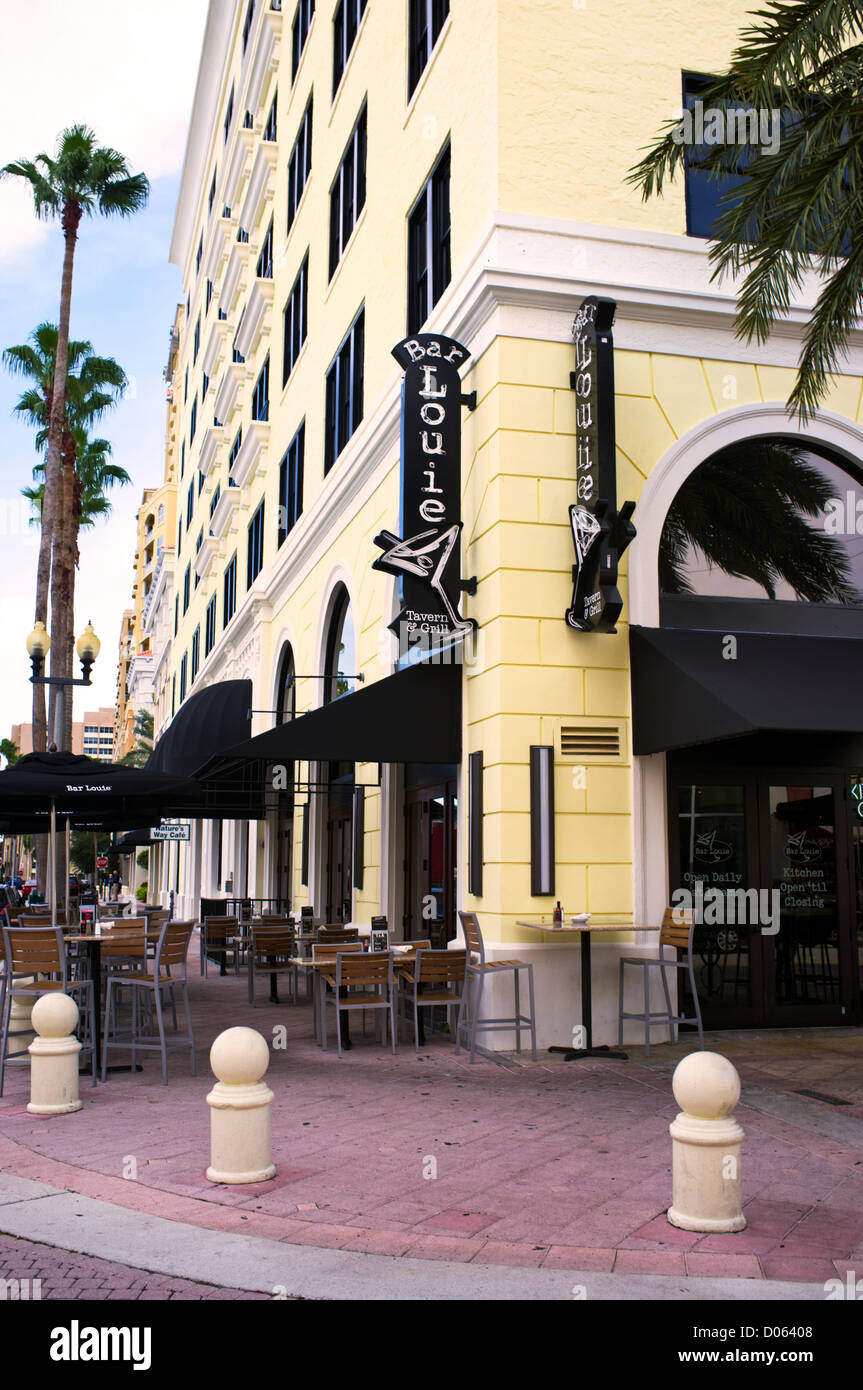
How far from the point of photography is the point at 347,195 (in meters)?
19.5

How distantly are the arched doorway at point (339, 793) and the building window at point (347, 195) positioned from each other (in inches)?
235

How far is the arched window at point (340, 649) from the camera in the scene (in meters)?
18.5

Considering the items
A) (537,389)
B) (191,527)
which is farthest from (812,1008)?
(191,527)

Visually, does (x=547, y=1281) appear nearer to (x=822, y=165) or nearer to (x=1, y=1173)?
(x=1, y=1173)

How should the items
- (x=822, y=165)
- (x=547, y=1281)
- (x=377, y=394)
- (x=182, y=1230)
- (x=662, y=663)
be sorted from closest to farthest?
(x=547, y=1281) < (x=182, y=1230) < (x=822, y=165) < (x=662, y=663) < (x=377, y=394)

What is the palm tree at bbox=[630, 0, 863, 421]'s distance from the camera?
7980 millimetres

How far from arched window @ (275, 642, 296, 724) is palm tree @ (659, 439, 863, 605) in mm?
12523

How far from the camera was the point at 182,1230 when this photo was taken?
18.1ft

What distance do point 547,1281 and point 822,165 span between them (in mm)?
7558

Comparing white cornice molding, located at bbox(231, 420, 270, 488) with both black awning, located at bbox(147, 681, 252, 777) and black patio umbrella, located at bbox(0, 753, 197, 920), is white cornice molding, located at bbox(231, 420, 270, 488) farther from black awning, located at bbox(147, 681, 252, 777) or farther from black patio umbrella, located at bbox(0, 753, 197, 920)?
black patio umbrella, located at bbox(0, 753, 197, 920)

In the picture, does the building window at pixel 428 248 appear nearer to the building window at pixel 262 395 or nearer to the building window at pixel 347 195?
the building window at pixel 347 195

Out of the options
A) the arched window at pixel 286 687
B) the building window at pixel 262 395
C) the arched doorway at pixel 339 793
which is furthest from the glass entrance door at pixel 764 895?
the building window at pixel 262 395

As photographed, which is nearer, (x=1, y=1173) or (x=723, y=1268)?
(x=723, y=1268)

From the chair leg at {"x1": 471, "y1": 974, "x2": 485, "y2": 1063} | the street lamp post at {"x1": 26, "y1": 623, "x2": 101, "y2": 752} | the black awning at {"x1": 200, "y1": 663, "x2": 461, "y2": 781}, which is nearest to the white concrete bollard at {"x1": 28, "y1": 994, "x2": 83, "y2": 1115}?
the chair leg at {"x1": 471, "y1": 974, "x2": 485, "y2": 1063}
